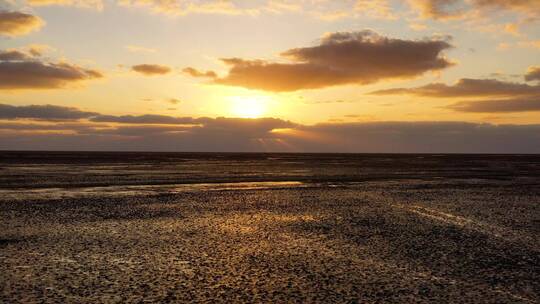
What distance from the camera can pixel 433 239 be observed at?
14172mm

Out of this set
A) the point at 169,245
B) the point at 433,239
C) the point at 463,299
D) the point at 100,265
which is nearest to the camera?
the point at 463,299

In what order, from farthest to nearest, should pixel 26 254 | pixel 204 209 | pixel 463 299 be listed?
pixel 204 209 < pixel 26 254 < pixel 463 299

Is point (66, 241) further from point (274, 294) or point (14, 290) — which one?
point (274, 294)

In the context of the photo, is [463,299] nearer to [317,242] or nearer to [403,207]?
[317,242]

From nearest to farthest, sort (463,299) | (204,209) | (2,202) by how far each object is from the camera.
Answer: (463,299) → (204,209) → (2,202)

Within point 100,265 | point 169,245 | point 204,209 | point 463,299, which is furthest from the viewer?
point 204,209

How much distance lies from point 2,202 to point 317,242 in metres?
16.7

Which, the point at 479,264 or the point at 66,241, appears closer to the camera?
the point at 479,264

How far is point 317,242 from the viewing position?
13.5 m

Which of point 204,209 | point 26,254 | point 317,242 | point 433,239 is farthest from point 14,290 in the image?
point 204,209

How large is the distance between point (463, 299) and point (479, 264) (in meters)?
3.08

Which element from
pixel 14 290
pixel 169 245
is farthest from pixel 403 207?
pixel 14 290

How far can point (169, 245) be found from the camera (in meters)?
12.9

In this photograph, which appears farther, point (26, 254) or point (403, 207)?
point (403, 207)
